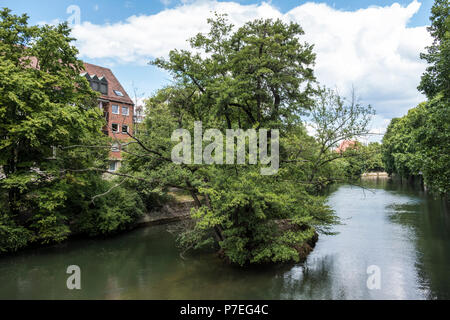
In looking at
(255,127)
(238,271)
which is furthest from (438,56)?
(238,271)

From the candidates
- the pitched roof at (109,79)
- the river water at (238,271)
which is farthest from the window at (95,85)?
the river water at (238,271)

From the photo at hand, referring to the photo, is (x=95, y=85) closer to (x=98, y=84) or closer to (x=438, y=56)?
(x=98, y=84)

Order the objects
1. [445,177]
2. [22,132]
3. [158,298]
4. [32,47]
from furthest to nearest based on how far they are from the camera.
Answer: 1. [32,47]
2. [22,132]
3. [445,177]
4. [158,298]

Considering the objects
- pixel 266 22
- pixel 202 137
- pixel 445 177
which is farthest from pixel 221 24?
pixel 445 177

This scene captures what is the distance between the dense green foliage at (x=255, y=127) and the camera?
1126 cm

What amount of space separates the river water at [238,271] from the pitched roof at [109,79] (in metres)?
21.1

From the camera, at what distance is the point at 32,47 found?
48.3ft

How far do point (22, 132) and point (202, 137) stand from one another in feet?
25.6

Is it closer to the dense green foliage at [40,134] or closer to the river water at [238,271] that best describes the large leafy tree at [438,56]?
the river water at [238,271]

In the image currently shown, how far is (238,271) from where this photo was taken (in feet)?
38.7

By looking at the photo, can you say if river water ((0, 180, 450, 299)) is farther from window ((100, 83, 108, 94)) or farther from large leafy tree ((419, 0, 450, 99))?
window ((100, 83, 108, 94))

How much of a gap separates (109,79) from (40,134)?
24.5m

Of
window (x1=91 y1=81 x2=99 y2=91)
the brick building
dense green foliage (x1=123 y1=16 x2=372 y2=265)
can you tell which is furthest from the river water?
window (x1=91 y1=81 x2=99 y2=91)
